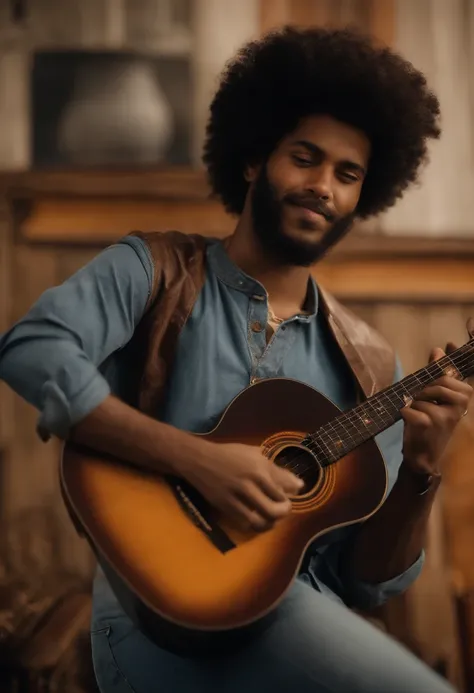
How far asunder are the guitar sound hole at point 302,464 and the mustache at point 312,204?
32 centimetres

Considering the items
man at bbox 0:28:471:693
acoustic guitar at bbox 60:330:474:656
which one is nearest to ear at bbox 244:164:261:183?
man at bbox 0:28:471:693

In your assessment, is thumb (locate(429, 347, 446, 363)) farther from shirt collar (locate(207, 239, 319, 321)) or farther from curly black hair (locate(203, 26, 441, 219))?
curly black hair (locate(203, 26, 441, 219))

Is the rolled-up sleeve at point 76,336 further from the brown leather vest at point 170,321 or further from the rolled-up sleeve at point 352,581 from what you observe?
the rolled-up sleeve at point 352,581

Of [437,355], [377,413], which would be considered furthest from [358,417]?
[437,355]

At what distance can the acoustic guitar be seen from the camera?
767 millimetres

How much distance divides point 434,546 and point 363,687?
70cm

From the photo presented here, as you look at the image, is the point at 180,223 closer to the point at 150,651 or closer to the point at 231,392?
the point at 231,392

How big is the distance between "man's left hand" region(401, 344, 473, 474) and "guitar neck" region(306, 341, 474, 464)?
2 centimetres

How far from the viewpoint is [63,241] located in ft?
4.74

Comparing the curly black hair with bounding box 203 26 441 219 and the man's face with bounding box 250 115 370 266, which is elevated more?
the curly black hair with bounding box 203 26 441 219

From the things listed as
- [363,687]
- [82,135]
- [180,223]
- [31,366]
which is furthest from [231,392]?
[82,135]

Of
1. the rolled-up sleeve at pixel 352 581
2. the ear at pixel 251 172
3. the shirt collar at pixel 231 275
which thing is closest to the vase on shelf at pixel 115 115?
the ear at pixel 251 172

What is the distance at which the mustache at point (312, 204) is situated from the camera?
0.96 metres

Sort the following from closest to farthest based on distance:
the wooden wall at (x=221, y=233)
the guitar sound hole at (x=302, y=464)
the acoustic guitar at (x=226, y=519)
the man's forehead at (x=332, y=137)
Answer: the acoustic guitar at (x=226, y=519) → the guitar sound hole at (x=302, y=464) → the man's forehead at (x=332, y=137) → the wooden wall at (x=221, y=233)
